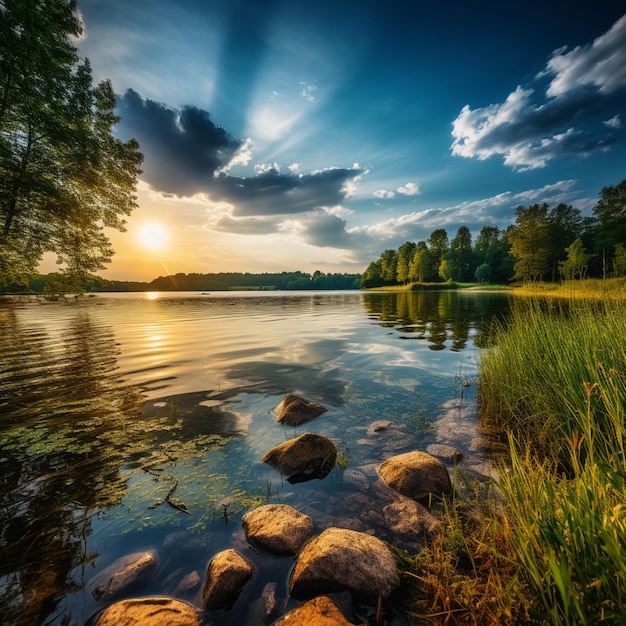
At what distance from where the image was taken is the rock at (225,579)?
289 cm

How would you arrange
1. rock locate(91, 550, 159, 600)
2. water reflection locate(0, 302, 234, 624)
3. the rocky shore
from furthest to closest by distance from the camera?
1. water reflection locate(0, 302, 234, 624)
2. rock locate(91, 550, 159, 600)
3. the rocky shore

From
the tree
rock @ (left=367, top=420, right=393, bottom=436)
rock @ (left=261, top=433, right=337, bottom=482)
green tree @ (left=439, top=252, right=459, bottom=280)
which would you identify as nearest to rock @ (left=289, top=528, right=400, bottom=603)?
rock @ (left=261, top=433, right=337, bottom=482)

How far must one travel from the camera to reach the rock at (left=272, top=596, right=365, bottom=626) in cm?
248

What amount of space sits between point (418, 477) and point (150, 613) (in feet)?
12.3

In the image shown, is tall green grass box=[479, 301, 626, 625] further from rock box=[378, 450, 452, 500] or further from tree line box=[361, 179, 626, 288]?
tree line box=[361, 179, 626, 288]

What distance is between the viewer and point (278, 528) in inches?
144

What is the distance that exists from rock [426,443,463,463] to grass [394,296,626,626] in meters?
1.10

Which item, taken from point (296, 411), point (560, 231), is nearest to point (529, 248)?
point (560, 231)

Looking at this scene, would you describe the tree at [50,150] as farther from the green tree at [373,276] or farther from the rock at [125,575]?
the green tree at [373,276]

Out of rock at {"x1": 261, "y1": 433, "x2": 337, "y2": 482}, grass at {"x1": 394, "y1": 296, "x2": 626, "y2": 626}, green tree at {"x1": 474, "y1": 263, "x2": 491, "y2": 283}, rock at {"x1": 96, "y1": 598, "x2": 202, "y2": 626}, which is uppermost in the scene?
green tree at {"x1": 474, "y1": 263, "x2": 491, "y2": 283}

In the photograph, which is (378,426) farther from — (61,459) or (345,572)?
(61,459)

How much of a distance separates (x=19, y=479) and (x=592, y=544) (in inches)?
294

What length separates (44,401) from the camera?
8211mm

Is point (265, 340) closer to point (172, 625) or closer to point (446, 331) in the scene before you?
point (446, 331)
